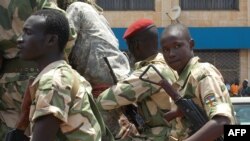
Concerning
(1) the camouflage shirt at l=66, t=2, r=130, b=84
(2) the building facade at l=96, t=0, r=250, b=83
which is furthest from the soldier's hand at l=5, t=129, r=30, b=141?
(2) the building facade at l=96, t=0, r=250, b=83

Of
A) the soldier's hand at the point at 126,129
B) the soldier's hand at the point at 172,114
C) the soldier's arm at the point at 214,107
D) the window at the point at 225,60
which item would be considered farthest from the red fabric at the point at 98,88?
the window at the point at 225,60

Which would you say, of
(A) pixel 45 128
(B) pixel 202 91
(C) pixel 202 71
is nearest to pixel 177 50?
(C) pixel 202 71

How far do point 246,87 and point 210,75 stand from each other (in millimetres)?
19809

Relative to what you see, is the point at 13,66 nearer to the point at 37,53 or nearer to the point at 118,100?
the point at 118,100

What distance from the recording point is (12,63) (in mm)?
4648

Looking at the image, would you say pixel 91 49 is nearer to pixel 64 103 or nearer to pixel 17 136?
pixel 17 136

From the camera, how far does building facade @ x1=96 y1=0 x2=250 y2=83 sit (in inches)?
1027

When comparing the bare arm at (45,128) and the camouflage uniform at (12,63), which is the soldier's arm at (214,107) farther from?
the camouflage uniform at (12,63)

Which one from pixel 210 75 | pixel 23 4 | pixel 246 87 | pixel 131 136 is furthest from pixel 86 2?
pixel 246 87

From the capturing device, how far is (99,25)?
4848 mm

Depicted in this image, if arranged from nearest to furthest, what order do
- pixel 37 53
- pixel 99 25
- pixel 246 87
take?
1. pixel 37 53
2. pixel 99 25
3. pixel 246 87

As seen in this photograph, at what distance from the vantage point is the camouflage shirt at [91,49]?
4758mm

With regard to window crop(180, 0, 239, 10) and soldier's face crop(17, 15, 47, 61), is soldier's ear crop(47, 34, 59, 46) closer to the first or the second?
soldier's face crop(17, 15, 47, 61)

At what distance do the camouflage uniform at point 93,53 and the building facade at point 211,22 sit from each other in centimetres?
2081
